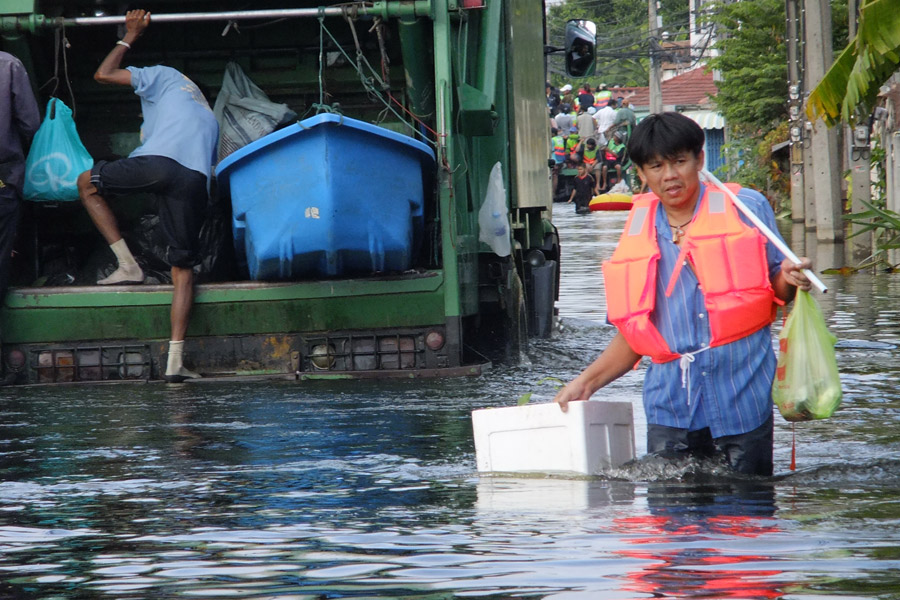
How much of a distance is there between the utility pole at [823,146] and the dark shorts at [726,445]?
12.4 meters

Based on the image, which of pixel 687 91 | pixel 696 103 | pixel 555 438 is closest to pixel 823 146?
pixel 555 438

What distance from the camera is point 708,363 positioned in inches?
175

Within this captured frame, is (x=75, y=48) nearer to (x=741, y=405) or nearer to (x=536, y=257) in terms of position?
(x=536, y=257)

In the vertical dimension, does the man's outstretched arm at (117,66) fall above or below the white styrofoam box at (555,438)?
above

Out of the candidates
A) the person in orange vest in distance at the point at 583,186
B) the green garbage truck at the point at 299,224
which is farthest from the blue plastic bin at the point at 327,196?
the person in orange vest in distance at the point at 583,186

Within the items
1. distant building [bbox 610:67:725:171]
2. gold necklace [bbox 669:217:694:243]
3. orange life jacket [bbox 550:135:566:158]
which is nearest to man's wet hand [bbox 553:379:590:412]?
gold necklace [bbox 669:217:694:243]

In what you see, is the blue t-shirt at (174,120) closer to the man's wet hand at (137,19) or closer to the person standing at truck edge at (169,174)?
the person standing at truck edge at (169,174)

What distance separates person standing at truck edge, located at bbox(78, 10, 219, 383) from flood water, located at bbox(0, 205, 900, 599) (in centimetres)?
65

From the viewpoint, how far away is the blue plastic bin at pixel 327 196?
707 centimetres

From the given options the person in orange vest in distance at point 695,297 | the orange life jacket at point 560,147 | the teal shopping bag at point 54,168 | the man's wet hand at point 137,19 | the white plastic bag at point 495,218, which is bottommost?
the person in orange vest in distance at point 695,297

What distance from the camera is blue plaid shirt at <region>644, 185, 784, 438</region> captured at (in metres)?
4.45

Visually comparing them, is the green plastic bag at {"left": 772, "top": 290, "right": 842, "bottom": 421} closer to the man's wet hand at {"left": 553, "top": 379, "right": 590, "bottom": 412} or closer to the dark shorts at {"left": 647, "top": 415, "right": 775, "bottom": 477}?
the dark shorts at {"left": 647, "top": 415, "right": 775, "bottom": 477}

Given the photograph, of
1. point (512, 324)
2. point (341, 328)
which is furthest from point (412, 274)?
point (512, 324)

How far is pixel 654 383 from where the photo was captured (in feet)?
15.0
